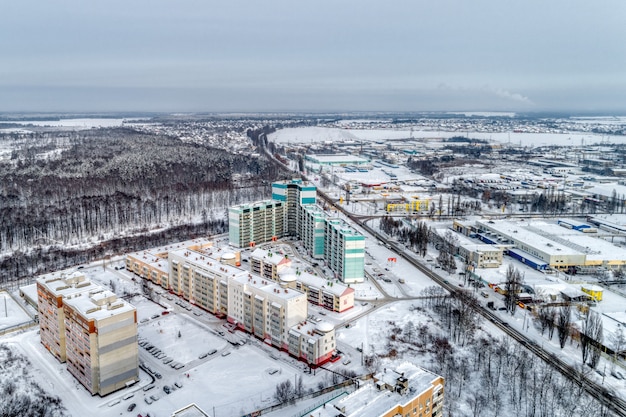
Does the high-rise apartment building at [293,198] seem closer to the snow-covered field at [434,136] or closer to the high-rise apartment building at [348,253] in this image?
the high-rise apartment building at [348,253]

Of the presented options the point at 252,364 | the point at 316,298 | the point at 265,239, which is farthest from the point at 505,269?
the point at 252,364

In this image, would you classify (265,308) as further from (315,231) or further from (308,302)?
(315,231)

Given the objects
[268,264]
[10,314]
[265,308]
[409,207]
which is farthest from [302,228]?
[10,314]

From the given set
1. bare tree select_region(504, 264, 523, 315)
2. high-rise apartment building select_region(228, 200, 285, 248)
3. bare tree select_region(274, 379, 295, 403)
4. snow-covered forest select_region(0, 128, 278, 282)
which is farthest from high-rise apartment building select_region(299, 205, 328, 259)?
bare tree select_region(274, 379, 295, 403)

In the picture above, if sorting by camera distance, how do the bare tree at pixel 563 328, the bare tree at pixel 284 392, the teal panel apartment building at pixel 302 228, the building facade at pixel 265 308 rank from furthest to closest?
the teal panel apartment building at pixel 302 228 → the bare tree at pixel 563 328 → the building facade at pixel 265 308 → the bare tree at pixel 284 392

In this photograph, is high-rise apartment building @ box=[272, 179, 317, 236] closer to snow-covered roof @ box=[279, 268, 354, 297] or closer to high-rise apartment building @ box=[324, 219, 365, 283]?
high-rise apartment building @ box=[324, 219, 365, 283]

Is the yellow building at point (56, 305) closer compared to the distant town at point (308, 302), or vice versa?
the distant town at point (308, 302)

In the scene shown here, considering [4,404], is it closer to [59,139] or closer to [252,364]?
[252,364]

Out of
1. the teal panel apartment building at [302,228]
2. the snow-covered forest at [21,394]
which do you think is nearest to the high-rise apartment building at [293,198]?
the teal panel apartment building at [302,228]
